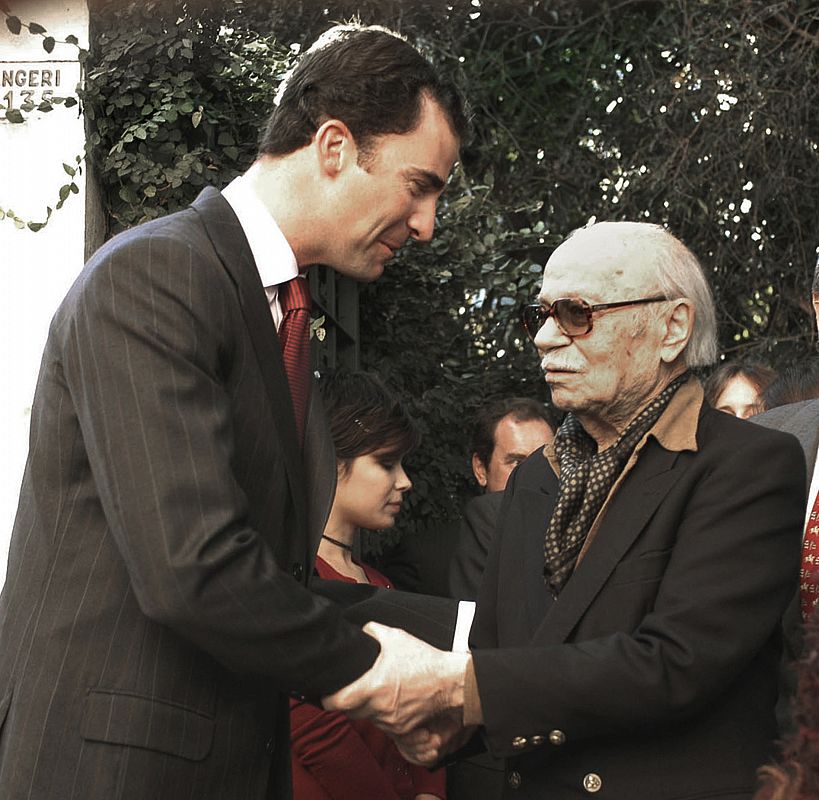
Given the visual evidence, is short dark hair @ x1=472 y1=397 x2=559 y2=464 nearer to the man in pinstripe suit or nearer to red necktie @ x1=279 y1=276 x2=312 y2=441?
red necktie @ x1=279 y1=276 x2=312 y2=441

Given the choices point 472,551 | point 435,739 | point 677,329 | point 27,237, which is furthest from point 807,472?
point 27,237

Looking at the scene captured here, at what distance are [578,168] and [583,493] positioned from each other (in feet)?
22.0

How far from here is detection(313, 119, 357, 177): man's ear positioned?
9.31ft

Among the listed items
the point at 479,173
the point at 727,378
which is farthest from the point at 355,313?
the point at 479,173

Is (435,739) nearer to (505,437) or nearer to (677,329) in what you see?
(677,329)

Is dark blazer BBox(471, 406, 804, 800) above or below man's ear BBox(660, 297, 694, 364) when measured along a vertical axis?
below

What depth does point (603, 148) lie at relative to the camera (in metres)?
9.21

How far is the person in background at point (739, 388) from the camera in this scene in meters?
5.95

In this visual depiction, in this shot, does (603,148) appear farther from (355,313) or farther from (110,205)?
(110,205)

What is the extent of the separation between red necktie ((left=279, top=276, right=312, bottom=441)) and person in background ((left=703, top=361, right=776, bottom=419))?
11.5 feet


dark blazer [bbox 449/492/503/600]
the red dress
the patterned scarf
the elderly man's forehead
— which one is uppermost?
the elderly man's forehead

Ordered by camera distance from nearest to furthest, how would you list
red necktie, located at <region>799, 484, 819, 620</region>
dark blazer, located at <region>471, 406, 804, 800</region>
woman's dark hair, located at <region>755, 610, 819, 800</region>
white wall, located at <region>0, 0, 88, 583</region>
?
woman's dark hair, located at <region>755, 610, 819, 800</region>, dark blazer, located at <region>471, 406, 804, 800</region>, red necktie, located at <region>799, 484, 819, 620</region>, white wall, located at <region>0, 0, 88, 583</region>

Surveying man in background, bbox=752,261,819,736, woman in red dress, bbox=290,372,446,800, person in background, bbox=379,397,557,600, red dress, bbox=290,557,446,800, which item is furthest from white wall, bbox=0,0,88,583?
man in background, bbox=752,261,819,736

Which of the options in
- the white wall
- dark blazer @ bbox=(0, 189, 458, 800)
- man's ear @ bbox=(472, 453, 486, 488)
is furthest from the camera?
man's ear @ bbox=(472, 453, 486, 488)
